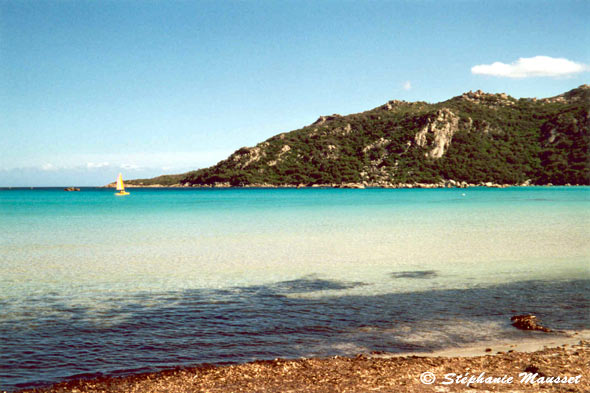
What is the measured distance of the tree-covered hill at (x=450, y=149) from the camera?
16100 centimetres

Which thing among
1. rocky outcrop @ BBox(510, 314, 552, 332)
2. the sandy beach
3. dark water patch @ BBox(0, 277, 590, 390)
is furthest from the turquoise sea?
the sandy beach

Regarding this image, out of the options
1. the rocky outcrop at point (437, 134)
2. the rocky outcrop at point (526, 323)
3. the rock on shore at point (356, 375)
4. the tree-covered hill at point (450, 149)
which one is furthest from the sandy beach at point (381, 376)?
the rocky outcrop at point (437, 134)

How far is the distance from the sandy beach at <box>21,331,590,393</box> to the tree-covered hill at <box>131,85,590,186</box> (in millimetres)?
164503

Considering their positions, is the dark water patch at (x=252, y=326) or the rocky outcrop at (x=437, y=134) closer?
the dark water patch at (x=252, y=326)

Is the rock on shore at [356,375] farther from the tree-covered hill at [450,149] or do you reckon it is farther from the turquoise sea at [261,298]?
the tree-covered hill at [450,149]

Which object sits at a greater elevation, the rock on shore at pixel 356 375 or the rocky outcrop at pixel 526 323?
the rock on shore at pixel 356 375

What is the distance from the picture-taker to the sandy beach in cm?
650

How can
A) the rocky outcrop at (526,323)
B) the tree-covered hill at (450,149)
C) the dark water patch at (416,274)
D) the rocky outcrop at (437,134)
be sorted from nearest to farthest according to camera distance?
the rocky outcrop at (526,323), the dark water patch at (416,274), the tree-covered hill at (450,149), the rocky outcrop at (437,134)

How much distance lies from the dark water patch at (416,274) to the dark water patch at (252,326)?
7.47 feet

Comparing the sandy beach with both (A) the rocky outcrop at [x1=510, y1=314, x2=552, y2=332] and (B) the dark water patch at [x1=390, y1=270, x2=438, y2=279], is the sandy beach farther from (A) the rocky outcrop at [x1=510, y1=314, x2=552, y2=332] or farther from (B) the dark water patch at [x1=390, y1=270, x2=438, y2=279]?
(B) the dark water patch at [x1=390, y1=270, x2=438, y2=279]

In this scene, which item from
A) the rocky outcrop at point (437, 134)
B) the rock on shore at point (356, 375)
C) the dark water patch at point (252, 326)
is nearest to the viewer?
the rock on shore at point (356, 375)

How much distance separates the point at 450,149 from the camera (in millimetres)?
178875

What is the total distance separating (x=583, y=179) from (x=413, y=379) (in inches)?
6489

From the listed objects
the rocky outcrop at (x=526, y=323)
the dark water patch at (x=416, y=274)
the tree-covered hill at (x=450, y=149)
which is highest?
the tree-covered hill at (x=450, y=149)
